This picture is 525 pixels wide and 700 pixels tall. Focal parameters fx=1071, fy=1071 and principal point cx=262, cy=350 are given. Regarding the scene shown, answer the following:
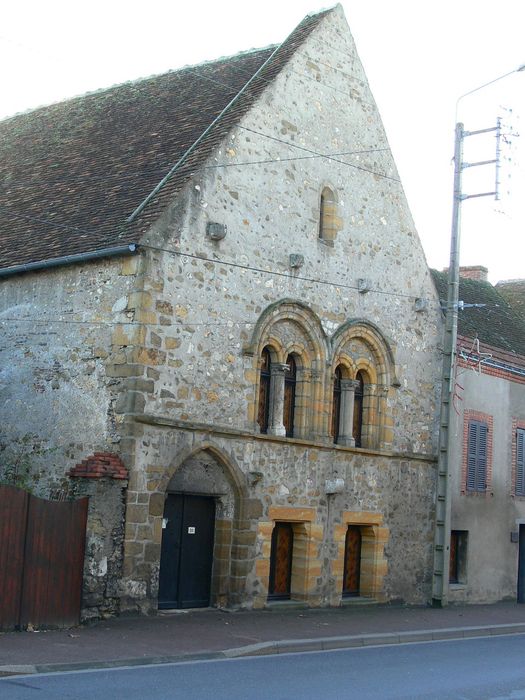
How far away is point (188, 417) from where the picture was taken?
1831 cm

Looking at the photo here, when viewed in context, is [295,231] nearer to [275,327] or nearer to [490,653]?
[275,327]

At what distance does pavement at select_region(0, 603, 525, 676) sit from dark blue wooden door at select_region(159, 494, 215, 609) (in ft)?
1.10

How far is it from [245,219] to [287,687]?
395 inches

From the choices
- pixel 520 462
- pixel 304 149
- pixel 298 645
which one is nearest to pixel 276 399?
pixel 304 149

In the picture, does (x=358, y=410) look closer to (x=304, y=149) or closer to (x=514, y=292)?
(x=304, y=149)

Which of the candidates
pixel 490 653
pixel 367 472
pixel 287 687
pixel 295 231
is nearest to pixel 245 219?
pixel 295 231

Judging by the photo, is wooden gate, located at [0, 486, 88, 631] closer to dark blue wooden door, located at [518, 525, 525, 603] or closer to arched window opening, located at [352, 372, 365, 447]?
arched window opening, located at [352, 372, 365, 447]

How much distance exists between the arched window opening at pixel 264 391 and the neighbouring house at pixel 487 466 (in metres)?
5.23

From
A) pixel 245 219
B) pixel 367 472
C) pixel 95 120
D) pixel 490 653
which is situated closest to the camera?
pixel 490 653

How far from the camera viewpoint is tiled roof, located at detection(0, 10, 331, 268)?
747 inches

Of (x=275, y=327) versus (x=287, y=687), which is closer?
(x=287, y=687)

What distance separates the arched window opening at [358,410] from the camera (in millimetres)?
22547

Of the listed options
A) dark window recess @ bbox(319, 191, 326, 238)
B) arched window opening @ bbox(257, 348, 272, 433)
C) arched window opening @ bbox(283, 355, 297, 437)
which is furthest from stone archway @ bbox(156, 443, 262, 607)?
dark window recess @ bbox(319, 191, 326, 238)

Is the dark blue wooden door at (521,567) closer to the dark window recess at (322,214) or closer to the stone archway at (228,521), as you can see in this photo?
the dark window recess at (322,214)
